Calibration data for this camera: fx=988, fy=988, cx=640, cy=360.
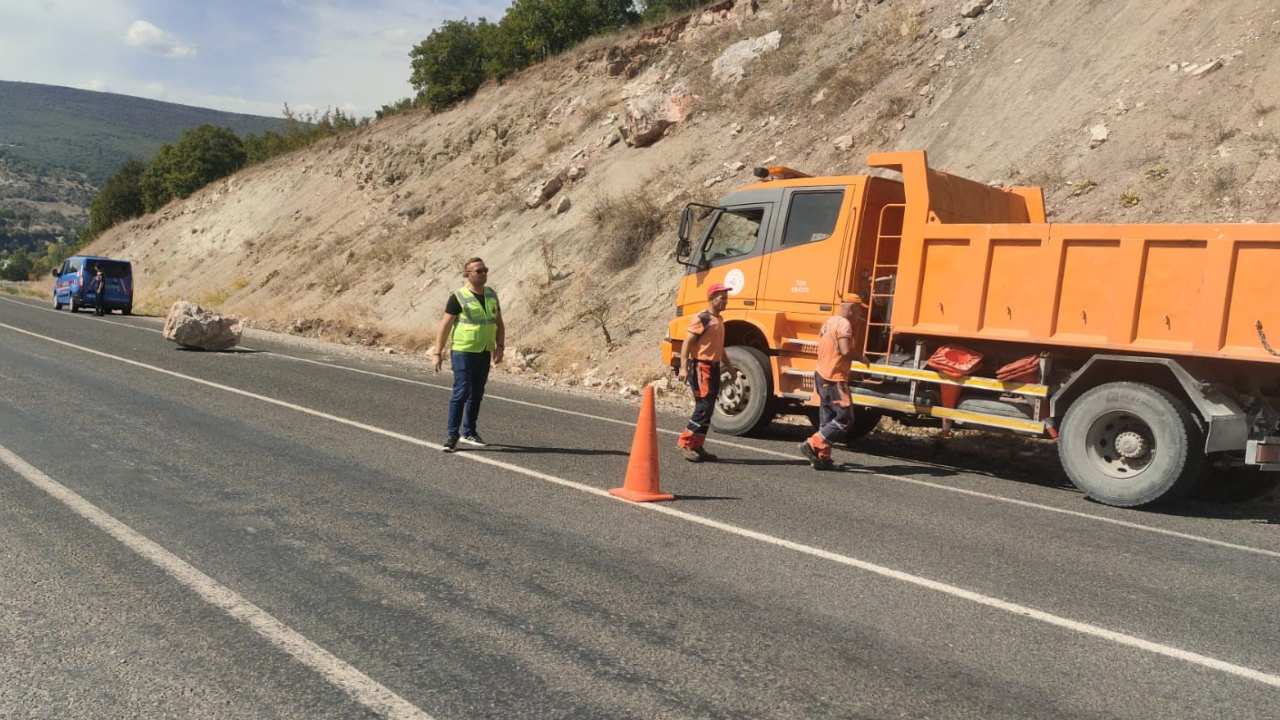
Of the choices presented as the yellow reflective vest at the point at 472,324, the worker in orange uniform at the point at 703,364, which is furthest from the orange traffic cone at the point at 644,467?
the yellow reflective vest at the point at 472,324

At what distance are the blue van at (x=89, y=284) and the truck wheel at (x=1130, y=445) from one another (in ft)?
101

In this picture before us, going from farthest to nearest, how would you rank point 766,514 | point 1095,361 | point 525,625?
point 1095,361 < point 766,514 < point 525,625

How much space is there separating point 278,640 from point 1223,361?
7.27 m

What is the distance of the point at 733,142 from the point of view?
23797mm

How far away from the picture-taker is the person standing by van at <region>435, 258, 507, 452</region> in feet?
30.1

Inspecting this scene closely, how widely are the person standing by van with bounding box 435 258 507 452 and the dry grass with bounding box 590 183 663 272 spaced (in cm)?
1246

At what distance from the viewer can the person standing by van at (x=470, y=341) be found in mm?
9164

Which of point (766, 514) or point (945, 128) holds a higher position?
point (945, 128)

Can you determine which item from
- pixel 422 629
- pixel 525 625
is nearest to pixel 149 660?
pixel 422 629

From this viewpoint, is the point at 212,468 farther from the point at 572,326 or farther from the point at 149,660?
the point at 572,326

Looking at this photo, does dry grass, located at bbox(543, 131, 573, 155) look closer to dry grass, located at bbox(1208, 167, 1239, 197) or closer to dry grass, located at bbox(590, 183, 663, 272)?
dry grass, located at bbox(590, 183, 663, 272)

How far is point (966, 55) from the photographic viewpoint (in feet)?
68.6

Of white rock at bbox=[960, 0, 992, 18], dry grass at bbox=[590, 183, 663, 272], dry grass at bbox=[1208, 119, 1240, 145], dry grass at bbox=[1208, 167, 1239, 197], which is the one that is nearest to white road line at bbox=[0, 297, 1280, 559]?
dry grass at bbox=[1208, 167, 1239, 197]

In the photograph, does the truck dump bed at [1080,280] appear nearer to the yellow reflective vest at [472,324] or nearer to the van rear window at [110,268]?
the yellow reflective vest at [472,324]
